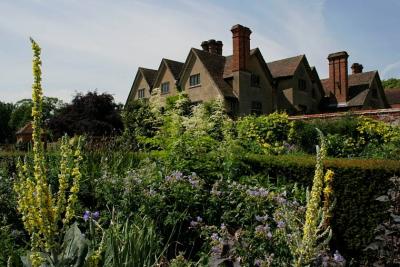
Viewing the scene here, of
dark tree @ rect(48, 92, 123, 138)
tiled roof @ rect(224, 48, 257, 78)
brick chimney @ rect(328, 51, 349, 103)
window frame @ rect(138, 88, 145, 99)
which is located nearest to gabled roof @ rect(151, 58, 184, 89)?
window frame @ rect(138, 88, 145, 99)

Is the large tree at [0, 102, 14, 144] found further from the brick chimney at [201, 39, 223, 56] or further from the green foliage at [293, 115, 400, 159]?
the green foliage at [293, 115, 400, 159]

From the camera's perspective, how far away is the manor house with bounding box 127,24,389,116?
28078mm

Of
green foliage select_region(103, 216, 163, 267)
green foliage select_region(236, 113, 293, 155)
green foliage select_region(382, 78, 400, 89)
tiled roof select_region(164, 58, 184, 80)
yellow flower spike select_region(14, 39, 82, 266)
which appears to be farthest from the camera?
green foliage select_region(382, 78, 400, 89)

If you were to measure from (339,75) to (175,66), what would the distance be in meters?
13.5

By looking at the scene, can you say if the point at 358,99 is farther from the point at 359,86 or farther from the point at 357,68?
the point at 357,68

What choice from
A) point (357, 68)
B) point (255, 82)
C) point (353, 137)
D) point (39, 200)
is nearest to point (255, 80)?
point (255, 82)

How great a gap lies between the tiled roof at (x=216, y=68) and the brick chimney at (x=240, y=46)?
49.8 inches

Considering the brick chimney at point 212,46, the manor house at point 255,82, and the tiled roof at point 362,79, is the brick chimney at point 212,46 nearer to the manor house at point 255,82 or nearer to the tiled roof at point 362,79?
the manor house at point 255,82

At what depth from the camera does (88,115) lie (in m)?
23.5

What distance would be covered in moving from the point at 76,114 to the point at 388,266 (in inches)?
877

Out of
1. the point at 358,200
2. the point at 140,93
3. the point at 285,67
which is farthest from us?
the point at 140,93

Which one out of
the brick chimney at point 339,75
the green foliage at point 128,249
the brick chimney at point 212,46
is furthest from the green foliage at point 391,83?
the green foliage at point 128,249

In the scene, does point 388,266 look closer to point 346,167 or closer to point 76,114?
point 346,167

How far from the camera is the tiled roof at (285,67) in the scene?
31395mm
